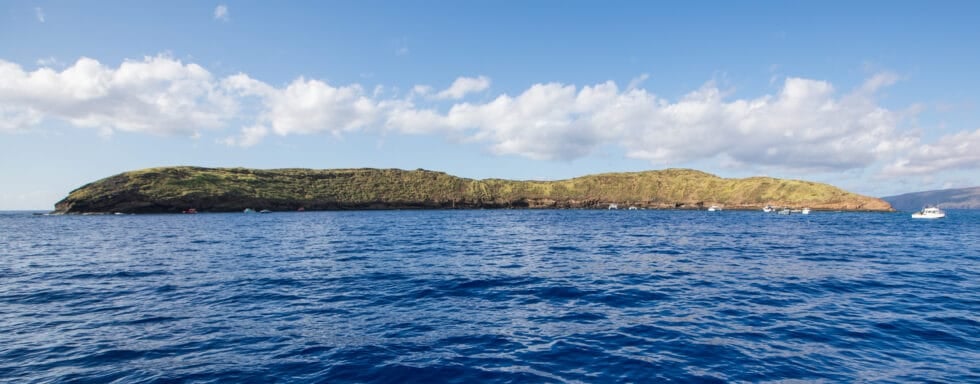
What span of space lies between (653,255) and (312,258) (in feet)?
92.3

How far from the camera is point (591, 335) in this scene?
1491cm

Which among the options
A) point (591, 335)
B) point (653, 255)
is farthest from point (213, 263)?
point (653, 255)

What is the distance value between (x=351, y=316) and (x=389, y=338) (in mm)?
3606

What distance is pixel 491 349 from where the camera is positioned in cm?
1350

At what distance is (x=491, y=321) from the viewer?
16.8 m

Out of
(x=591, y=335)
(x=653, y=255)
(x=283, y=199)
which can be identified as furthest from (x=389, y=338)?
(x=283, y=199)

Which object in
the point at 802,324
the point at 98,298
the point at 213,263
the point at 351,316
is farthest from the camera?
the point at 213,263

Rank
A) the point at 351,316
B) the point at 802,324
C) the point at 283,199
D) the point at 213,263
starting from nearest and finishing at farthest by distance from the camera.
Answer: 1. the point at 802,324
2. the point at 351,316
3. the point at 213,263
4. the point at 283,199

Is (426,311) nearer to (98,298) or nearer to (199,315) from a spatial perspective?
(199,315)

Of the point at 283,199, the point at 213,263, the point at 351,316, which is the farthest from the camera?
the point at 283,199

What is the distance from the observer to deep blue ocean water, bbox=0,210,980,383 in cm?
1194

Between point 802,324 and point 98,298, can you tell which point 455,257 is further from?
point 802,324

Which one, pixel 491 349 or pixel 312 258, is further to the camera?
pixel 312 258

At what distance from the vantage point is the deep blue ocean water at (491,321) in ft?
39.2
